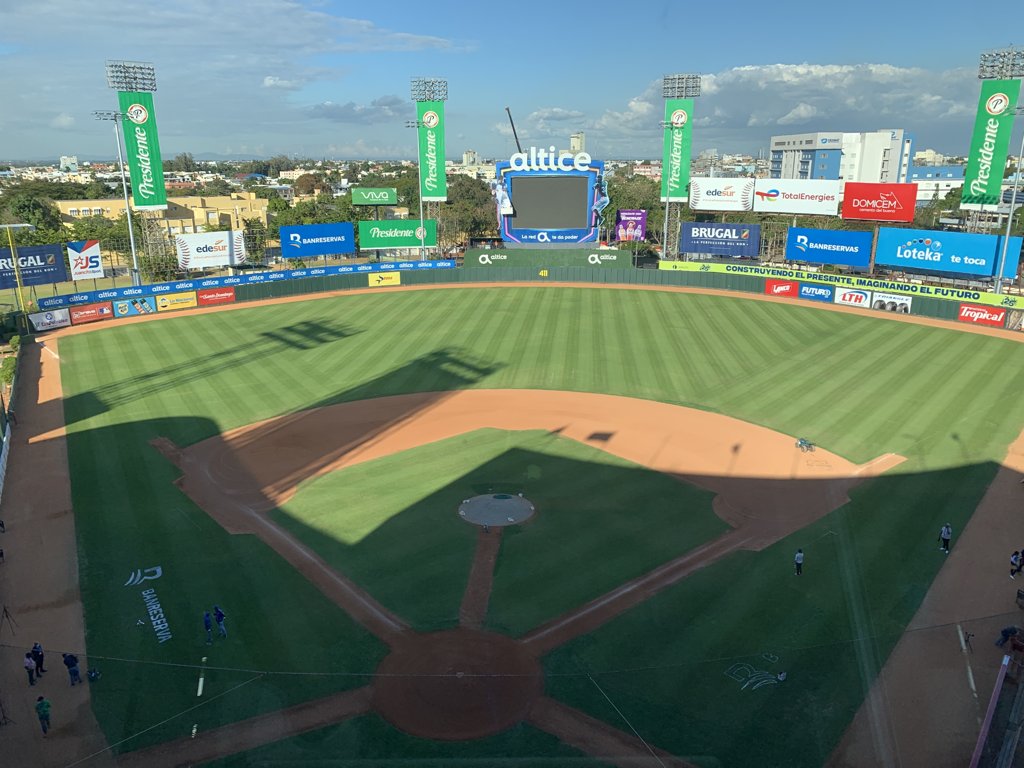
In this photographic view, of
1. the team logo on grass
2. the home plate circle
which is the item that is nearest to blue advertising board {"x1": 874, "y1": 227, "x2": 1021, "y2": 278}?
the home plate circle

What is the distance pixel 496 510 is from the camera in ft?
83.1

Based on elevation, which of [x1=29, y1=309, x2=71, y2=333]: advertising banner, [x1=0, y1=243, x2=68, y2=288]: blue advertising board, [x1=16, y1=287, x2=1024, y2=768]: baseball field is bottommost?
[x1=16, y1=287, x2=1024, y2=768]: baseball field

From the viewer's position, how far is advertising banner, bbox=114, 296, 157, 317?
58594 mm

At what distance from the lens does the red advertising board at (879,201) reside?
62.9 meters

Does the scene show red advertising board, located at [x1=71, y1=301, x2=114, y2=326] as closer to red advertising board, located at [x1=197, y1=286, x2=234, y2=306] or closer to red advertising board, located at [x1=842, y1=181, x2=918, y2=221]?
red advertising board, located at [x1=197, y1=286, x2=234, y2=306]

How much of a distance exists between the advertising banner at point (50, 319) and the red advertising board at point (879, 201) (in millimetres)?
69492

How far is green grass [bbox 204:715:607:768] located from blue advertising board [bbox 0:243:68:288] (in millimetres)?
52799

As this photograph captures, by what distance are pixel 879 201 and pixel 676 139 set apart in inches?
836

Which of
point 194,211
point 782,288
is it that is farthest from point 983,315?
point 194,211

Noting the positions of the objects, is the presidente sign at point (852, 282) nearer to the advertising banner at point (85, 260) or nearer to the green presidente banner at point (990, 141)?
the green presidente banner at point (990, 141)

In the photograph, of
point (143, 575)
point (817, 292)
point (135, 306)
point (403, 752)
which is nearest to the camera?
point (403, 752)

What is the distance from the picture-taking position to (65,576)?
21.8m

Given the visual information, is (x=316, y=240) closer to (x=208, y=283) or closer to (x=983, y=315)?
(x=208, y=283)

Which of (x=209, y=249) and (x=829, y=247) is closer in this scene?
(x=829, y=247)
